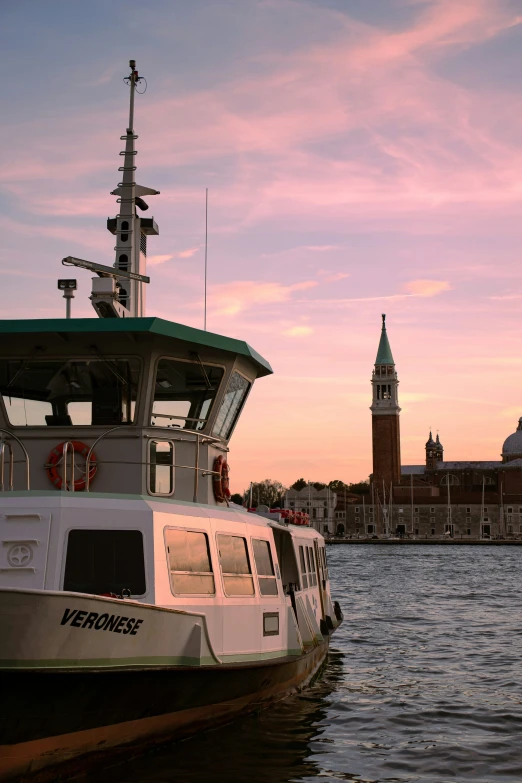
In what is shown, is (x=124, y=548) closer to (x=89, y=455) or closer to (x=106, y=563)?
(x=106, y=563)

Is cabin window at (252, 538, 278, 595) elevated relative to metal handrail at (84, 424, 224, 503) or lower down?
lower down

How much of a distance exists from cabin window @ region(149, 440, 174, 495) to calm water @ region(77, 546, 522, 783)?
2974mm

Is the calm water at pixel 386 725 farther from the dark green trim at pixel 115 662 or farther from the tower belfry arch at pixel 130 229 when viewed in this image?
the tower belfry arch at pixel 130 229

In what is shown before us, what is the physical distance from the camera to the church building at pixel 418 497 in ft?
531

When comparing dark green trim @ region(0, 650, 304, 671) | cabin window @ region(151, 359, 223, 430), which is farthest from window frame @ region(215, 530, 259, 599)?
cabin window @ region(151, 359, 223, 430)

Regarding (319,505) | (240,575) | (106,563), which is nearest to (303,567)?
(240,575)

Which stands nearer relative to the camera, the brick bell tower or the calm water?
the calm water

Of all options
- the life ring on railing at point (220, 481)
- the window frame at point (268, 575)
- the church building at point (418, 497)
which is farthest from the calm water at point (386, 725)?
the church building at point (418, 497)

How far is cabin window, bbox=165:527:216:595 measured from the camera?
1034 cm

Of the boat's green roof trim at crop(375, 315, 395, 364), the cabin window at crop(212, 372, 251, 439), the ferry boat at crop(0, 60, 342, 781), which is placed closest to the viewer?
the ferry boat at crop(0, 60, 342, 781)

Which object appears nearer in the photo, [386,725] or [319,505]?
[386,725]

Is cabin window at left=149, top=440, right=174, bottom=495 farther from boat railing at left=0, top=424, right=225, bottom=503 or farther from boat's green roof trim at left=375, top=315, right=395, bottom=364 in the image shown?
boat's green roof trim at left=375, top=315, right=395, bottom=364

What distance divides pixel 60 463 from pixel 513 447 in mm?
183311

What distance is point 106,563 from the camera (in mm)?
10219
